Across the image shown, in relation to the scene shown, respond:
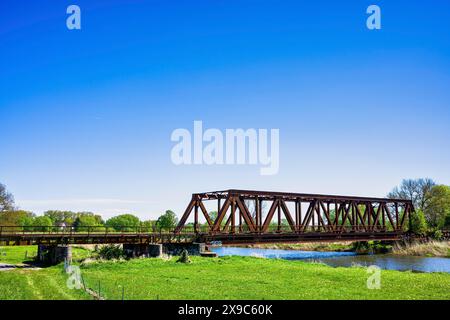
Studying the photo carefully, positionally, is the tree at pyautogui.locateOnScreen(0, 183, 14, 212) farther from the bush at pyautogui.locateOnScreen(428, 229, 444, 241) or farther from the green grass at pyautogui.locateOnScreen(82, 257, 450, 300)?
the bush at pyautogui.locateOnScreen(428, 229, 444, 241)

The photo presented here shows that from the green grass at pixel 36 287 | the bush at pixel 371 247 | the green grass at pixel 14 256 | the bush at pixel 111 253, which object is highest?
the green grass at pixel 36 287

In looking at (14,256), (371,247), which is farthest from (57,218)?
(371,247)

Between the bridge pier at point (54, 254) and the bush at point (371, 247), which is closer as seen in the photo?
the bridge pier at point (54, 254)

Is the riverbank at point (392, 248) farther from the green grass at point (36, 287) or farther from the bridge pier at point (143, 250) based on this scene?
the green grass at point (36, 287)

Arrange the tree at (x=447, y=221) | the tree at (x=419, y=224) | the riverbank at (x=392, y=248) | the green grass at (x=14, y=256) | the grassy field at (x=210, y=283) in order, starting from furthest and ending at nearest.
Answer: the tree at (x=447, y=221)
the tree at (x=419, y=224)
the riverbank at (x=392, y=248)
the green grass at (x=14, y=256)
the grassy field at (x=210, y=283)

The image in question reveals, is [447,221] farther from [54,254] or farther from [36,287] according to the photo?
[36,287]

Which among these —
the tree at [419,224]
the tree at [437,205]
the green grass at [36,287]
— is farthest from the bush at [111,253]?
the tree at [437,205]

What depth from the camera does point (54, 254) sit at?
32.8m

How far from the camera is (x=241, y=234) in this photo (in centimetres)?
4594

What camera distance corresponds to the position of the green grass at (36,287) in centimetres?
1736

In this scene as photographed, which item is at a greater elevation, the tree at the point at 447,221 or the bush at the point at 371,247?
the tree at the point at 447,221
